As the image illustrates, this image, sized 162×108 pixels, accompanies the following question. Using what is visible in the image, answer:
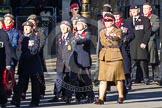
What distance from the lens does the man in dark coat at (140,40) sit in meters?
15.5

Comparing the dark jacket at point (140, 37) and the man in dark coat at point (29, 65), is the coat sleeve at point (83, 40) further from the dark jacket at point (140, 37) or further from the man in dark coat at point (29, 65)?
the dark jacket at point (140, 37)

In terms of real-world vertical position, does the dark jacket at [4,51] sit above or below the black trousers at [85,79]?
above

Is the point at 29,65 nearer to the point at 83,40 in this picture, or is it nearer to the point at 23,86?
the point at 23,86

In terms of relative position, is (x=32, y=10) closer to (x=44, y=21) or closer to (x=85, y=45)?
(x=44, y=21)

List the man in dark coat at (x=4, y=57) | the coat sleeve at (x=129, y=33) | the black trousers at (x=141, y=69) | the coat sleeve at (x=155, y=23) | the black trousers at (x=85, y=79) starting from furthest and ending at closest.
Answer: the black trousers at (x=141, y=69) < the coat sleeve at (x=155, y=23) < the coat sleeve at (x=129, y=33) < the black trousers at (x=85, y=79) < the man in dark coat at (x=4, y=57)

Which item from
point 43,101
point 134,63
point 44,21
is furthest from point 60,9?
point 43,101

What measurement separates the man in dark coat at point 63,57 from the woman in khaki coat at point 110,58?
2.53 feet

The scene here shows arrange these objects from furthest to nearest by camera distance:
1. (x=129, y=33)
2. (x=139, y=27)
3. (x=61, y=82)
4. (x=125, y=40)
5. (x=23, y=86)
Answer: (x=139, y=27) < (x=129, y=33) < (x=125, y=40) < (x=61, y=82) < (x=23, y=86)

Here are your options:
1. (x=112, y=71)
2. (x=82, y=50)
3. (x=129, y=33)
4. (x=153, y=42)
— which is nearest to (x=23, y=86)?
(x=82, y=50)

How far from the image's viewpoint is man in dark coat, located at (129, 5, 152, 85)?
610 inches

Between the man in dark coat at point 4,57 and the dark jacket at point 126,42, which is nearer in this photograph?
the man in dark coat at point 4,57

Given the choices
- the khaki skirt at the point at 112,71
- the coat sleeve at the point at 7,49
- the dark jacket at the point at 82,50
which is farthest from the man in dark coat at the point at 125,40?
the coat sleeve at the point at 7,49

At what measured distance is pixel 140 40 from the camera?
15.8 m

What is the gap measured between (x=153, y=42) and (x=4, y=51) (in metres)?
5.48
